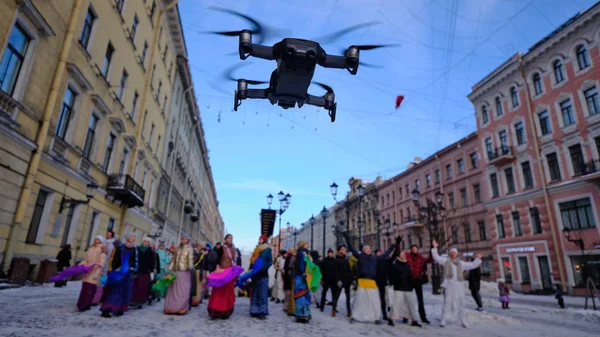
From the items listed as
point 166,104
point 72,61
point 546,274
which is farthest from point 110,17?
point 546,274

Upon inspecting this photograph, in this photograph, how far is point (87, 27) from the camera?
47.1 feet

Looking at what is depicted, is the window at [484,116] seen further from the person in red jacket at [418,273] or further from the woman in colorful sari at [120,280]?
the woman in colorful sari at [120,280]

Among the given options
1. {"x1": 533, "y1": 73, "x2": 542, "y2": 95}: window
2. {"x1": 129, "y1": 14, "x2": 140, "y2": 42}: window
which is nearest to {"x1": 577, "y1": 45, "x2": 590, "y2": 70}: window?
{"x1": 533, "y1": 73, "x2": 542, "y2": 95}: window

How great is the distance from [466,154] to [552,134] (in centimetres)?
1004

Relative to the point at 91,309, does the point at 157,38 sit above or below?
above

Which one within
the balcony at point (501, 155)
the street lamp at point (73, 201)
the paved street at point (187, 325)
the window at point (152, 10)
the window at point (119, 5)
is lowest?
the paved street at point (187, 325)

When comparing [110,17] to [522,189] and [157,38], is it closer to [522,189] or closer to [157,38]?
[157,38]

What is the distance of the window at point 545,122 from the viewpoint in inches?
934

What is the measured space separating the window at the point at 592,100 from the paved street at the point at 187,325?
17.4m

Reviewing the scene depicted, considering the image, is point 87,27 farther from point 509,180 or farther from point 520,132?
point 509,180

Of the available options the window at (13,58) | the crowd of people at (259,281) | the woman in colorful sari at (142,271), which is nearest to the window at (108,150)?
the window at (13,58)

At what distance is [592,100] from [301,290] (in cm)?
2352

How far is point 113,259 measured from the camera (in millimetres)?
7328

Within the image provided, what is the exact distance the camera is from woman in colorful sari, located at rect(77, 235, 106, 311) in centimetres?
721
